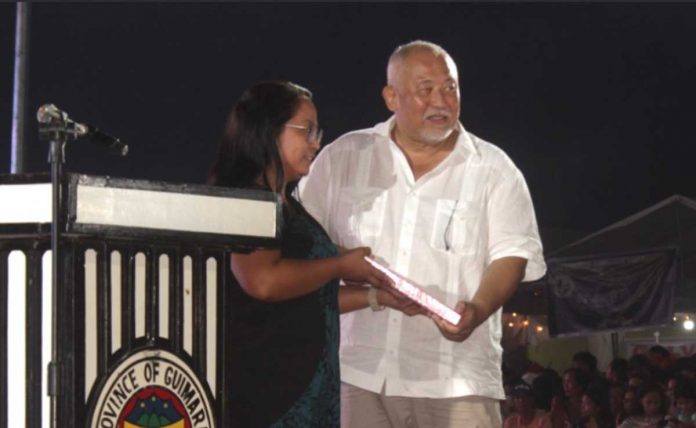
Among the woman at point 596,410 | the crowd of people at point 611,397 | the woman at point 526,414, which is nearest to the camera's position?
the crowd of people at point 611,397

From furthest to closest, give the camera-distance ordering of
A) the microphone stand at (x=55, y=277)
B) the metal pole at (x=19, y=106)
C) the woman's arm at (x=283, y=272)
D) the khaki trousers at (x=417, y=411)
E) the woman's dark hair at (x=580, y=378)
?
1. the woman's dark hair at (x=580, y=378)
2. the metal pole at (x=19, y=106)
3. the khaki trousers at (x=417, y=411)
4. the woman's arm at (x=283, y=272)
5. the microphone stand at (x=55, y=277)

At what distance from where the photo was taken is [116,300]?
6.39ft

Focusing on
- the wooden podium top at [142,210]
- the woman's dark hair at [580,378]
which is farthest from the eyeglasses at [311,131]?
the woman's dark hair at [580,378]

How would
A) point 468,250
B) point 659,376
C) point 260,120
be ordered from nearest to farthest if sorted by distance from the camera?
point 260,120 < point 468,250 < point 659,376

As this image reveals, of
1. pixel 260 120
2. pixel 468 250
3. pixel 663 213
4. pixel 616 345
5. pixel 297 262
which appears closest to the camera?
pixel 297 262

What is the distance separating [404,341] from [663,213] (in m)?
6.07

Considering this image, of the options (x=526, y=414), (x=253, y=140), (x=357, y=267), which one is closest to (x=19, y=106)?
(x=253, y=140)

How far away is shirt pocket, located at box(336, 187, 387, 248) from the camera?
3.81 meters

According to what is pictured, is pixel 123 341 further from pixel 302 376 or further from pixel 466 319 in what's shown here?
pixel 466 319

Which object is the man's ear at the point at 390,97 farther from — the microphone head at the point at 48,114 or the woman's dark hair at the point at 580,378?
the woman's dark hair at the point at 580,378

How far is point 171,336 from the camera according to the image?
2008mm

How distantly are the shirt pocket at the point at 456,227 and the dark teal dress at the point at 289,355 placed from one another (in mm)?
823

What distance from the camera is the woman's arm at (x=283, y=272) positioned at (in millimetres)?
2629

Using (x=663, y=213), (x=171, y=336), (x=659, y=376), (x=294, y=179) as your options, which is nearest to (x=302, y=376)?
(x=294, y=179)
